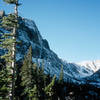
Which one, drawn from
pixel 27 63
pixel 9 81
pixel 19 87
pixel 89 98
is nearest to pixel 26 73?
pixel 27 63

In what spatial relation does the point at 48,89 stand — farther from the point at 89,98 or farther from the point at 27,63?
the point at 89,98

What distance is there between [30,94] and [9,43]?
38.1 meters

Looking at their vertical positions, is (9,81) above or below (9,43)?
below

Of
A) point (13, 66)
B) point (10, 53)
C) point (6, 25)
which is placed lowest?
point (13, 66)

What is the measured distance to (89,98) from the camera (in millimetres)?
121812

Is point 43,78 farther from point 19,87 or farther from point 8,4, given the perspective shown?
point 8,4

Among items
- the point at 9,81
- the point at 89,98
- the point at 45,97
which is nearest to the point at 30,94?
the point at 45,97

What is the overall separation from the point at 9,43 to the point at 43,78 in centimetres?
5426

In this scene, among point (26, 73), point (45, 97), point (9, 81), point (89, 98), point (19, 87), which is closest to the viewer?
point (9, 81)

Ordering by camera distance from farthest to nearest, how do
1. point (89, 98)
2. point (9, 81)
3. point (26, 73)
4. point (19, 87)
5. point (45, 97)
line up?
point (89, 98)
point (45, 97)
point (19, 87)
point (26, 73)
point (9, 81)

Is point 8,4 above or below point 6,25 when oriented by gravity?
above

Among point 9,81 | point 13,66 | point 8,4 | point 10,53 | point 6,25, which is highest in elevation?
point 8,4

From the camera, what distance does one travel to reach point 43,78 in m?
71.7

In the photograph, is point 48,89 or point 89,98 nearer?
point 48,89
